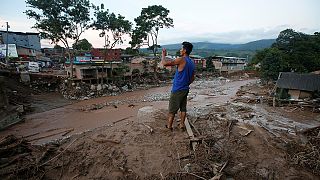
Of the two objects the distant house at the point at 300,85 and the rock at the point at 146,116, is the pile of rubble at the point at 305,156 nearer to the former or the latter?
the rock at the point at 146,116

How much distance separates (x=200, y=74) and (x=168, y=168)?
37638mm

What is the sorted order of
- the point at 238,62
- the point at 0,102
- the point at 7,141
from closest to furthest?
the point at 7,141 < the point at 0,102 < the point at 238,62

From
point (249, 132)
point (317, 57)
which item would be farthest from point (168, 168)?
point (317, 57)

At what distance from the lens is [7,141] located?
13.4 feet

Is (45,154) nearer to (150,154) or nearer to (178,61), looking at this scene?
(150,154)

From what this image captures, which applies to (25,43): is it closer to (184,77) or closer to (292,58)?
(292,58)

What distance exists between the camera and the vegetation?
78.9ft

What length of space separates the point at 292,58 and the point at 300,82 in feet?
44.5

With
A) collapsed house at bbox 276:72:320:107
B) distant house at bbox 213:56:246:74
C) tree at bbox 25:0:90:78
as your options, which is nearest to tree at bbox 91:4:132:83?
tree at bbox 25:0:90:78

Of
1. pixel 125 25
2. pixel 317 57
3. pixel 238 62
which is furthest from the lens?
pixel 238 62

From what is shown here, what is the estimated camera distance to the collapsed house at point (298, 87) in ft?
47.4

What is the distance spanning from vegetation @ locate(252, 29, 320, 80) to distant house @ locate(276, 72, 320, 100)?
901cm

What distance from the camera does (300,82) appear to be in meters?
14.9

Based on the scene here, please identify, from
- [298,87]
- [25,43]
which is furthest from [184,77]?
[25,43]
